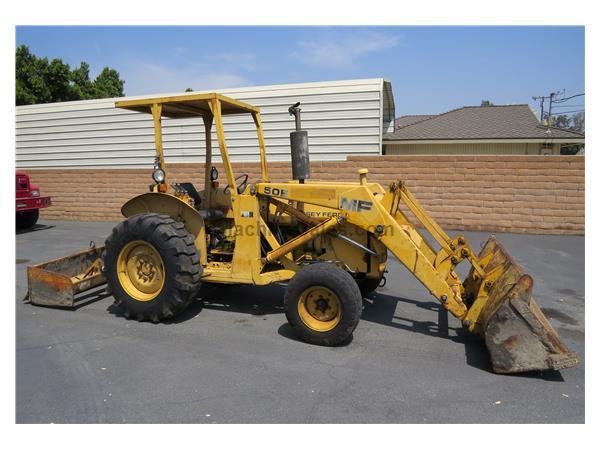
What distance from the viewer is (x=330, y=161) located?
1251 centimetres

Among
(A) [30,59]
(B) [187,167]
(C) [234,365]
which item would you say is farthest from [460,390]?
(A) [30,59]

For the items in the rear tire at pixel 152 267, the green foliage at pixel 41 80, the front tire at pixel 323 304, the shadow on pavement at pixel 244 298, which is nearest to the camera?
the front tire at pixel 323 304

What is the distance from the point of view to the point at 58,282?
560 cm

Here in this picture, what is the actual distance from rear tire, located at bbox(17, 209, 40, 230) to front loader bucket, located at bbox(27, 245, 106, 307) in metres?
7.87

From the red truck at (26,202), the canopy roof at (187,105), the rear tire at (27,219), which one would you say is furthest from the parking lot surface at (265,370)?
the rear tire at (27,219)

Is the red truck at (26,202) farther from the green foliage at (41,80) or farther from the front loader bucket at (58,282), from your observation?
the green foliage at (41,80)

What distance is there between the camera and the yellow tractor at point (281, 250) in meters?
4.51

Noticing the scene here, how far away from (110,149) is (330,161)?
25.0 ft

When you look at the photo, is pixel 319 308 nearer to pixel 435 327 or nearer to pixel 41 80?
pixel 435 327

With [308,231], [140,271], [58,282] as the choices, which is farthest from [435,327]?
[58,282]

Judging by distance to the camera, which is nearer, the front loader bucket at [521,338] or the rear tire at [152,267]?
the front loader bucket at [521,338]

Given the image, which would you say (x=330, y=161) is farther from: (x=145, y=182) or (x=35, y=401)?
(x=35, y=401)

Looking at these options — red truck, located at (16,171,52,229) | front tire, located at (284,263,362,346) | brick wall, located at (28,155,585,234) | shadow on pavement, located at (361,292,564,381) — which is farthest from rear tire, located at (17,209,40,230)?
front tire, located at (284,263,362,346)

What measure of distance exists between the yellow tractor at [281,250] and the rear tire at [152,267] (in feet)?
0.04
